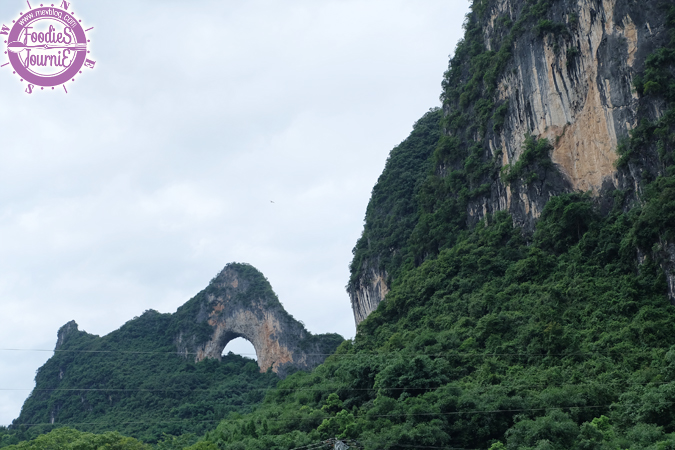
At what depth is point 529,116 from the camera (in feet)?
95.7

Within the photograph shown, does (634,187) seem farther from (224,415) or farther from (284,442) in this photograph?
(224,415)

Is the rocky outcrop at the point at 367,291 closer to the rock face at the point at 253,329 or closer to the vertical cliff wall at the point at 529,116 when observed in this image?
the vertical cliff wall at the point at 529,116

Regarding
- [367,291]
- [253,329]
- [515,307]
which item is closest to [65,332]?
[253,329]

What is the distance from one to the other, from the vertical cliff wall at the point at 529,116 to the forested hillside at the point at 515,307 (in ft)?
0.36

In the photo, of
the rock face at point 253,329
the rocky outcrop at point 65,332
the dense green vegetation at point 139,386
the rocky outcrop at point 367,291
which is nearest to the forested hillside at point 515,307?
the rocky outcrop at point 367,291

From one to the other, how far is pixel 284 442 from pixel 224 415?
22.2m

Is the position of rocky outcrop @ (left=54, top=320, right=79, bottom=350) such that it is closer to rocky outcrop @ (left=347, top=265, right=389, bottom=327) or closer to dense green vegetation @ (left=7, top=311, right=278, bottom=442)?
dense green vegetation @ (left=7, top=311, right=278, bottom=442)

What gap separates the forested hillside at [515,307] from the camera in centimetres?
1791

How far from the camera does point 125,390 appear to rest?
46.9 m

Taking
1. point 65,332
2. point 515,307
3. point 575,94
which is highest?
point 575,94

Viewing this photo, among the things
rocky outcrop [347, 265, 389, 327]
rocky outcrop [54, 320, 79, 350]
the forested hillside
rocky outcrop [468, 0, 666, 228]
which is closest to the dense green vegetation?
rocky outcrop [54, 320, 79, 350]

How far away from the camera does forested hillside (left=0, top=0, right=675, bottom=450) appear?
17906mm

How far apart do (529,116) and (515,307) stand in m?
8.68

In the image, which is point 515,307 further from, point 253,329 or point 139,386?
point 139,386
